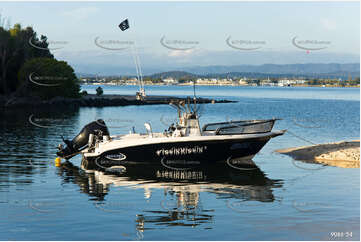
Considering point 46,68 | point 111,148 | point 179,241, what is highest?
point 46,68

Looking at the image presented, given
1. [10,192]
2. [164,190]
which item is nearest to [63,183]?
[10,192]

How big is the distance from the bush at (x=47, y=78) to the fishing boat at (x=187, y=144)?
237 ft

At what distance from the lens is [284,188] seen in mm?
24562

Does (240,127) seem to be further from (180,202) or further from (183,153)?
(180,202)

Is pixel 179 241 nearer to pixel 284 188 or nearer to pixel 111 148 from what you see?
pixel 284 188

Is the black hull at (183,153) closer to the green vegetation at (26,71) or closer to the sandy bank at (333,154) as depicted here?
the sandy bank at (333,154)

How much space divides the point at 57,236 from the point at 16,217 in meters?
3.17

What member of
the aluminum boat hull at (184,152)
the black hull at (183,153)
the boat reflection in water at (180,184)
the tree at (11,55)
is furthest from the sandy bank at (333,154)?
the tree at (11,55)

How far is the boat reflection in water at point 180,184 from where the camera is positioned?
1959cm

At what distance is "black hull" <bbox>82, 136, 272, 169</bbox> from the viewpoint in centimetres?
Answer: 2859

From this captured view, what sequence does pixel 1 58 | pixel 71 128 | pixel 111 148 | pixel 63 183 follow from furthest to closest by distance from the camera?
1. pixel 1 58
2. pixel 71 128
3. pixel 111 148
4. pixel 63 183

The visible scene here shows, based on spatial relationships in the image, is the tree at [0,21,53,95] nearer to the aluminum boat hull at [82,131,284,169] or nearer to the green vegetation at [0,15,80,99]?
the green vegetation at [0,15,80,99]

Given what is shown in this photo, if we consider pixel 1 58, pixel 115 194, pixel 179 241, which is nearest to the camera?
pixel 179 241

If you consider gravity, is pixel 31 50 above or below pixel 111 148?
above
